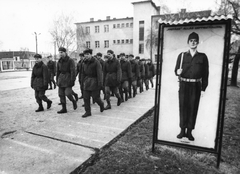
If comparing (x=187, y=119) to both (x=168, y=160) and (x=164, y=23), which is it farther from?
(x=164, y=23)

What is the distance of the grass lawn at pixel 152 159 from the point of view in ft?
9.37

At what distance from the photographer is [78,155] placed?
3.31 meters

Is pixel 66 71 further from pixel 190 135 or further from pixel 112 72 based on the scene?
pixel 190 135

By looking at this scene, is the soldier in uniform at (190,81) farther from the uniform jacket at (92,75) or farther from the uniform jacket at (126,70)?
the uniform jacket at (126,70)

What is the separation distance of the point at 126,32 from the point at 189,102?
149 ft

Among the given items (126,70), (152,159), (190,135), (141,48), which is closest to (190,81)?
(190,135)

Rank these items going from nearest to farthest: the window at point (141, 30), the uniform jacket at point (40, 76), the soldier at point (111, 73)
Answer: the uniform jacket at point (40, 76)
the soldier at point (111, 73)
the window at point (141, 30)

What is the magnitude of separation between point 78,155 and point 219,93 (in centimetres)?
250

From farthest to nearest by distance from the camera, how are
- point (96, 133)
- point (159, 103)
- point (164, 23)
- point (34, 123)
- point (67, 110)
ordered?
point (67, 110), point (34, 123), point (96, 133), point (159, 103), point (164, 23)

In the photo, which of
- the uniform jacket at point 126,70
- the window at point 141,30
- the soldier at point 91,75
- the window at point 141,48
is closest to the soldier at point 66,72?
the soldier at point 91,75

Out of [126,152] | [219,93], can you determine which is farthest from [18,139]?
[219,93]

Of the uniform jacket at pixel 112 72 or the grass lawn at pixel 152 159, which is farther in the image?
the uniform jacket at pixel 112 72

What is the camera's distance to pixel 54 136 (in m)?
→ 4.19

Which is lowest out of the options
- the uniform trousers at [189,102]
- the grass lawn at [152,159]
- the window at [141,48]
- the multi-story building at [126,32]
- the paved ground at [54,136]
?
the paved ground at [54,136]
